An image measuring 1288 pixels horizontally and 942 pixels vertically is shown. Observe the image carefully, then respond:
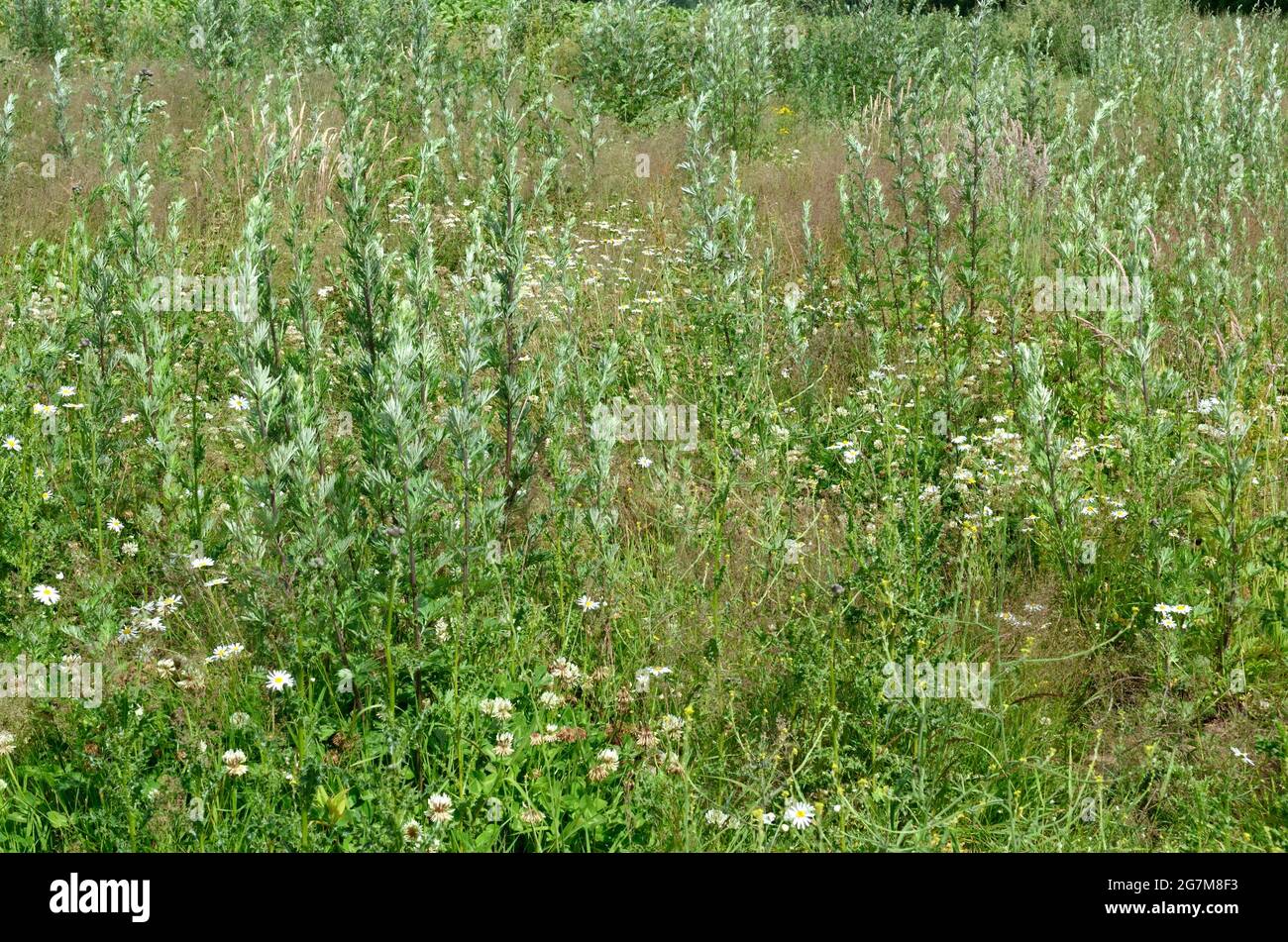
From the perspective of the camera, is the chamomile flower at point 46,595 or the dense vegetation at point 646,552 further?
the chamomile flower at point 46,595

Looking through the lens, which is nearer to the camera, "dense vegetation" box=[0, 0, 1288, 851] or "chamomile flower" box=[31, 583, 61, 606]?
"dense vegetation" box=[0, 0, 1288, 851]

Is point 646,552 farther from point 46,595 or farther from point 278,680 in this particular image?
point 46,595

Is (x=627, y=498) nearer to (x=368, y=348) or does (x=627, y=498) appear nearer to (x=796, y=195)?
(x=368, y=348)

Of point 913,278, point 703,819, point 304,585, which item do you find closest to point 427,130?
point 913,278

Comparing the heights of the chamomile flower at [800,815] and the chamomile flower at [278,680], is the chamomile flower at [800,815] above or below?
below

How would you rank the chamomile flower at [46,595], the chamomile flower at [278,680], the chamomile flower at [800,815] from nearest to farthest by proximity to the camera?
the chamomile flower at [800,815] → the chamomile flower at [278,680] → the chamomile flower at [46,595]

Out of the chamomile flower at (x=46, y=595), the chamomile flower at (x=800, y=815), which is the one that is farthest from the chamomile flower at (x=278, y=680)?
the chamomile flower at (x=800, y=815)

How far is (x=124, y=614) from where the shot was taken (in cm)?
347

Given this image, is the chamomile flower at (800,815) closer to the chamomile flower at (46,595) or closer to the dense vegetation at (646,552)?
the dense vegetation at (646,552)

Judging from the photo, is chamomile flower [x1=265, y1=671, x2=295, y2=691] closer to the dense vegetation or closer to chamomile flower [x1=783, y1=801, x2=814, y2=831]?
the dense vegetation

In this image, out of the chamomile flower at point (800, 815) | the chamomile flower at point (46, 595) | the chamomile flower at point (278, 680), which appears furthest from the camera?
the chamomile flower at point (46, 595)

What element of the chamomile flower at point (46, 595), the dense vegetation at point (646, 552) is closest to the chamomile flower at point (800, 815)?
the dense vegetation at point (646, 552)

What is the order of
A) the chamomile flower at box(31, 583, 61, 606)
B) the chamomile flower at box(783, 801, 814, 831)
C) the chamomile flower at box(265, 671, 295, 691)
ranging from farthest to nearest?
the chamomile flower at box(31, 583, 61, 606)
the chamomile flower at box(265, 671, 295, 691)
the chamomile flower at box(783, 801, 814, 831)

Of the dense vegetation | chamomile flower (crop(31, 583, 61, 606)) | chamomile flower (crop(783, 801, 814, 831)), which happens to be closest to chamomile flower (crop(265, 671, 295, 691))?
the dense vegetation
